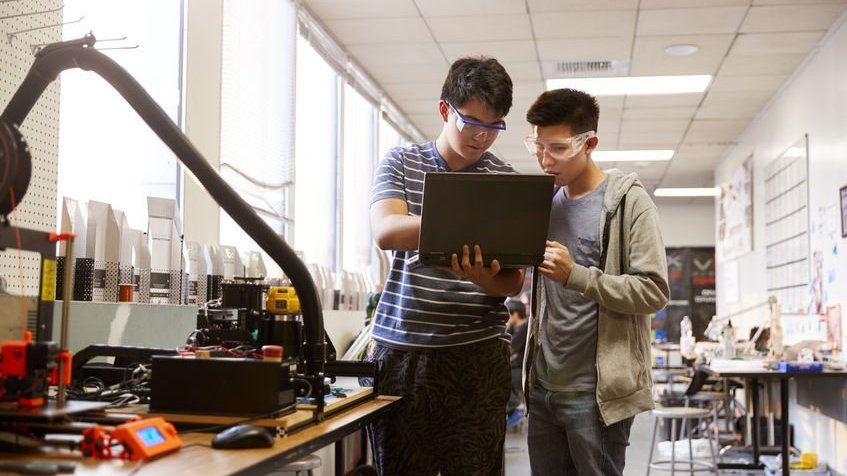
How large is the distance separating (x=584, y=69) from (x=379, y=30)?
1.69m

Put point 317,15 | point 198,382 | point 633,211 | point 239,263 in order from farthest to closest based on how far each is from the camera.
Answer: point 317,15 < point 239,263 < point 633,211 < point 198,382

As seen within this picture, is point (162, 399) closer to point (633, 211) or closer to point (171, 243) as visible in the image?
point (633, 211)

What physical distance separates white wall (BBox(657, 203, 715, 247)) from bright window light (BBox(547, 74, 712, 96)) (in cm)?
770

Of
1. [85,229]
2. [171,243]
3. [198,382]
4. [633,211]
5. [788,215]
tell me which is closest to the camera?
[198,382]

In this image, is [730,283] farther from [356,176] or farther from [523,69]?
[356,176]

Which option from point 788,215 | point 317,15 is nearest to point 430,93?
point 317,15

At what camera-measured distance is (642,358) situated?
2.06 m

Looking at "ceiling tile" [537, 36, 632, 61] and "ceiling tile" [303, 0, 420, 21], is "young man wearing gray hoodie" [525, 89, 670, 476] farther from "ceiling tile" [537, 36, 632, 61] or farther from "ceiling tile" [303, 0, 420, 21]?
"ceiling tile" [537, 36, 632, 61]

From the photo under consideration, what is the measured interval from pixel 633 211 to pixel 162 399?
1.12 m

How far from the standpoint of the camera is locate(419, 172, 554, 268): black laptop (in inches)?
69.6

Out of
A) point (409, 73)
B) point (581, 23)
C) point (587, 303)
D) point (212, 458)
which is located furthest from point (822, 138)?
point (212, 458)

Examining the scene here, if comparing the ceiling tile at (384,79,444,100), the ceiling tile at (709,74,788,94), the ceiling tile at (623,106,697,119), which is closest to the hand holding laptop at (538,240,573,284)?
the ceiling tile at (384,79,444,100)

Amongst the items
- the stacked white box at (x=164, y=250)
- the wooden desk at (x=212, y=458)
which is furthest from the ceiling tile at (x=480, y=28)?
the wooden desk at (x=212, y=458)

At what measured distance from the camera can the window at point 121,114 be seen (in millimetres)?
2844
